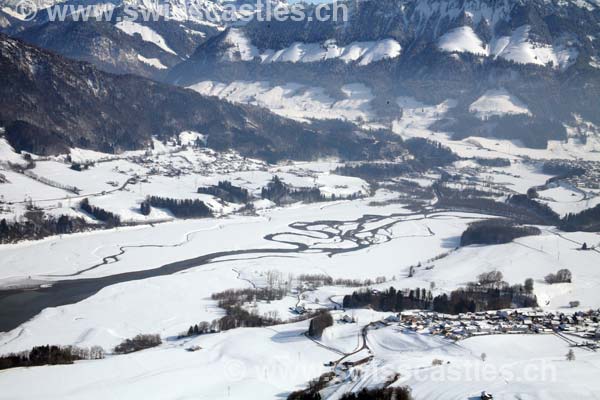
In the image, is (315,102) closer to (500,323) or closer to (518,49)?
(518,49)

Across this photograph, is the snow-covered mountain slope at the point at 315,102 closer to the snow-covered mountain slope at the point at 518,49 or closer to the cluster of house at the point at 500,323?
the snow-covered mountain slope at the point at 518,49

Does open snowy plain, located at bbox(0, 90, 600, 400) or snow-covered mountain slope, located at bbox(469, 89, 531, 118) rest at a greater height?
snow-covered mountain slope, located at bbox(469, 89, 531, 118)

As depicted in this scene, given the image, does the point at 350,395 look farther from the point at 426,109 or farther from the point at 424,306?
the point at 426,109

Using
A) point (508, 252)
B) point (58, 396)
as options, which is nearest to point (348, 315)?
point (58, 396)

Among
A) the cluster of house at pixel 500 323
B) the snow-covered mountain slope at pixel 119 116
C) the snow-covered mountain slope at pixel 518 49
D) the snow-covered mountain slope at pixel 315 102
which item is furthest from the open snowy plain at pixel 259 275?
the snow-covered mountain slope at pixel 518 49

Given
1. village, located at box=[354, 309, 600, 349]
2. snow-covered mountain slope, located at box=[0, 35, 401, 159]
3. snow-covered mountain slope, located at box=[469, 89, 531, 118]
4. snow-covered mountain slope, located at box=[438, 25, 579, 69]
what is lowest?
village, located at box=[354, 309, 600, 349]

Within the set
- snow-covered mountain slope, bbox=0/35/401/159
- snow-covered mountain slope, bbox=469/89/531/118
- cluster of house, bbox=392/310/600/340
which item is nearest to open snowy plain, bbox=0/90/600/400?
cluster of house, bbox=392/310/600/340

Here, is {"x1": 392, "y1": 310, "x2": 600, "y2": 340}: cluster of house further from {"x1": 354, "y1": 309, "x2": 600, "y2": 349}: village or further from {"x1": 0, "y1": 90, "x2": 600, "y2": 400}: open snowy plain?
{"x1": 0, "y1": 90, "x2": 600, "y2": 400}: open snowy plain

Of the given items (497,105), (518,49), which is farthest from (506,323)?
(518,49)
